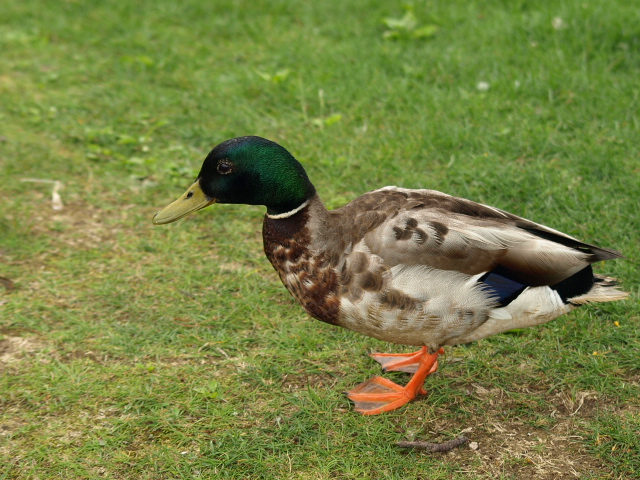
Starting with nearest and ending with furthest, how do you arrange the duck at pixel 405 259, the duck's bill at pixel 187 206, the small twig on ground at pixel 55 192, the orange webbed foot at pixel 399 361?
the duck at pixel 405 259
the duck's bill at pixel 187 206
the orange webbed foot at pixel 399 361
the small twig on ground at pixel 55 192

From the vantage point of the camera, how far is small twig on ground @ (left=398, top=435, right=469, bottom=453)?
2988 mm

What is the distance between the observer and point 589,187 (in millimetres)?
4383

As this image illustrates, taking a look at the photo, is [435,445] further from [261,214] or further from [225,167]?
[261,214]

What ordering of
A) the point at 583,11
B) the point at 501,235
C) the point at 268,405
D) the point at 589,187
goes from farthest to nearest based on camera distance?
the point at 583,11 < the point at 589,187 < the point at 268,405 < the point at 501,235

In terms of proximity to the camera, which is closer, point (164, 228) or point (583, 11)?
point (164, 228)

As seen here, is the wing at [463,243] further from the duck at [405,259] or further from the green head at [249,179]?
the green head at [249,179]

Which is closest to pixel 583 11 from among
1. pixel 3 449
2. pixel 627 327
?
pixel 627 327

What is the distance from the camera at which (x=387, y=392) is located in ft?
10.7

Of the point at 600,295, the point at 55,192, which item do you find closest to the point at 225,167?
the point at 600,295

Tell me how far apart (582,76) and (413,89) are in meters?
1.20

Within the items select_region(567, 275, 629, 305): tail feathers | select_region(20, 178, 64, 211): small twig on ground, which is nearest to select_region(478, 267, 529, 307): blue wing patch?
select_region(567, 275, 629, 305): tail feathers

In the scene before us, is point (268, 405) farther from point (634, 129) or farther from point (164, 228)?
point (634, 129)

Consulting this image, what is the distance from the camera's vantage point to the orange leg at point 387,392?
3201 mm

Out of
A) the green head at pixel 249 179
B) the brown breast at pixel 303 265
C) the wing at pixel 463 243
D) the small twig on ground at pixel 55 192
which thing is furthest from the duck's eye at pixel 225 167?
the small twig on ground at pixel 55 192
